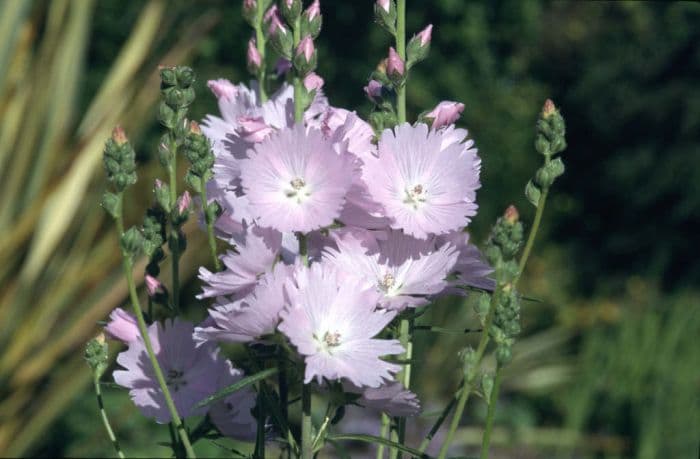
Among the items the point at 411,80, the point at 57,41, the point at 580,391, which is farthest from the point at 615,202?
the point at 57,41

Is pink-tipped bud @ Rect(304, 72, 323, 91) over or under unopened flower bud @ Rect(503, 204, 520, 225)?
over

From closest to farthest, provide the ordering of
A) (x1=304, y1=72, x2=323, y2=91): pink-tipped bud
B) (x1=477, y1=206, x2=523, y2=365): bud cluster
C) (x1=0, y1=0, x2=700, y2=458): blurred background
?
(x1=477, y1=206, x2=523, y2=365): bud cluster, (x1=304, y1=72, x2=323, y2=91): pink-tipped bud, (x1=0, y1=0, x2=700, y2=458): blurred background

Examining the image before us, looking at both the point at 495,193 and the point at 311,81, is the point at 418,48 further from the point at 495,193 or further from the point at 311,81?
the point at 495,193

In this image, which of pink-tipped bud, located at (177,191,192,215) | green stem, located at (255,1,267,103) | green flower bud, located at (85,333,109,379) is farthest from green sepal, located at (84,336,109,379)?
green stem, located at (255,1,267,103)

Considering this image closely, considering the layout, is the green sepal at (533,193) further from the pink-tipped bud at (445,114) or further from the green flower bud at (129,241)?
the green flower bud at (129,241)

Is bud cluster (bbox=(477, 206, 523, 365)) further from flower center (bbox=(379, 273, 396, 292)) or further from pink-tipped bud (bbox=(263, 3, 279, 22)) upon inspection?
pink-tipped bud (bbox=(263, 3, 279, 22))
